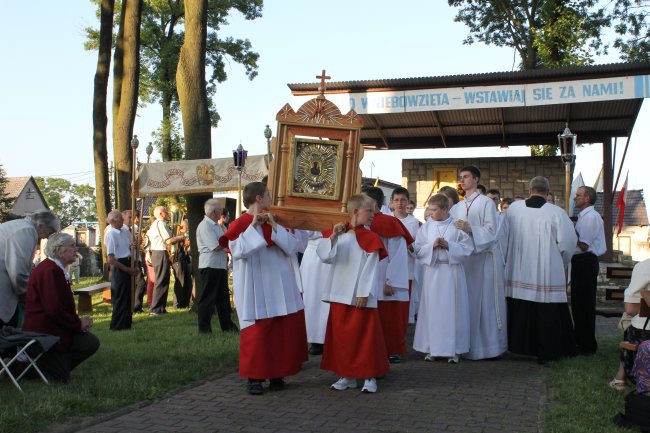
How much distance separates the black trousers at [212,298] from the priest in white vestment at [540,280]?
4073mm

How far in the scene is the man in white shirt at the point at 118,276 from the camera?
11055mm

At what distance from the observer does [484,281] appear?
875cm

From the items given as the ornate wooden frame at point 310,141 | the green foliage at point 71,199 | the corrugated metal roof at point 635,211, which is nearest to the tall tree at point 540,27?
the ornate wooden frame at point 310,141

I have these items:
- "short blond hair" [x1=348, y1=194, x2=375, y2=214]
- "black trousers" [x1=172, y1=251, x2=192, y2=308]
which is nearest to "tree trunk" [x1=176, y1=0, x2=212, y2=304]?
"black trousers" [x1=172, y1=251, x2=192, y2=308]

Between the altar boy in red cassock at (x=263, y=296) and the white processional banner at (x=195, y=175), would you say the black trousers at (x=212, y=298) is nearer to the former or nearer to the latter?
the white processional banner at (x=195, y=175)

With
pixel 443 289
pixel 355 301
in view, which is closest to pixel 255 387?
pixel 355 301

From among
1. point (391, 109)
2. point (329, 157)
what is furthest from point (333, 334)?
point (391, 109)

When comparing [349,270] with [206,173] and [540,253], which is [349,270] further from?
[206,173]

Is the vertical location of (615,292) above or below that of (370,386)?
above

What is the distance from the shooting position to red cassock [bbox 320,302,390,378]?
656 centimetres

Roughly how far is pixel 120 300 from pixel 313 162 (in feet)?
18.1

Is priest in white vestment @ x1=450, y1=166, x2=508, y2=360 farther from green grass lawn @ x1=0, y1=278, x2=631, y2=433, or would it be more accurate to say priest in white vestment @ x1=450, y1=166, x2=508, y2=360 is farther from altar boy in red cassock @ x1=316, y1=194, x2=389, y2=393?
altar boy in red cassock @ x1=316, y1=194, x2=389, y2=393

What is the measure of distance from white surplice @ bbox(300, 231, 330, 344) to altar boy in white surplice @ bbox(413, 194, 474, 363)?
120cm

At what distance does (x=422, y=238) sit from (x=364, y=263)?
2.15m
